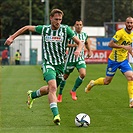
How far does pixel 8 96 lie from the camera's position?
53.4 feet

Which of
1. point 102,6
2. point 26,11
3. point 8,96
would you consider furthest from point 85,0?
point 8,96

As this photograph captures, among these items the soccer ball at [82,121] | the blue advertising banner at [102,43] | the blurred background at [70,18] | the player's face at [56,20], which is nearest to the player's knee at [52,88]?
the soccer ball at [82,121]

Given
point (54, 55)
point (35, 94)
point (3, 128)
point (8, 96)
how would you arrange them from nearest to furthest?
point (3, 128) → point (54, 55) → point (35, 94) → point (8, 96)

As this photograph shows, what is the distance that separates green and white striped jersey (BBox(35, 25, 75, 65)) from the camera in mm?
10391

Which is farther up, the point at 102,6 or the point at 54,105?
the point at 102,6

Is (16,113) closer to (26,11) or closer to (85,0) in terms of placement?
(85,0)

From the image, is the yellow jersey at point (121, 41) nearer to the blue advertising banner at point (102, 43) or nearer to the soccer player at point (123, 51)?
the soccer player at point (123, 51)

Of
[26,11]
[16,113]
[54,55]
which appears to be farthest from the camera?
[26,11]

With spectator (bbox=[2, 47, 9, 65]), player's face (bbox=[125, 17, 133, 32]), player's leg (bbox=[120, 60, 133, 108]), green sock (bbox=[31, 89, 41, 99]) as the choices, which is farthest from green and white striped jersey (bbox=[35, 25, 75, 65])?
spectator (bbox=[2, 47, 9, 65])

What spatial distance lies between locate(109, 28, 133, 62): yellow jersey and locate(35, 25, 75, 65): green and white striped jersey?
247 centimetres

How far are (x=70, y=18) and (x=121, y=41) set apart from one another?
65.9 metres

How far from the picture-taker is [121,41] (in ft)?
42.0

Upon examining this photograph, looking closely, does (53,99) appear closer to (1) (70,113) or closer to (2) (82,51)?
(1) (70,113)

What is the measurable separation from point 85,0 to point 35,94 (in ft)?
147
